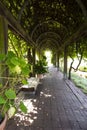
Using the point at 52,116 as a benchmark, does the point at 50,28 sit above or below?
above

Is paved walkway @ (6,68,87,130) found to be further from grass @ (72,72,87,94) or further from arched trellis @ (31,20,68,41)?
arched trellis @ (31,20,68,41)

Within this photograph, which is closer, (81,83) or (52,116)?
(52,116)

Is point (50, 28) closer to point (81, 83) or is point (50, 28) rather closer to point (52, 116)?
point (81, 83)

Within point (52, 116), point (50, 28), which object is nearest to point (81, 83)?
point (50, 28)

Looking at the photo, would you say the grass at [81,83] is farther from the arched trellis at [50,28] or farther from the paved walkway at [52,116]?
the arched trellis at [50,28]

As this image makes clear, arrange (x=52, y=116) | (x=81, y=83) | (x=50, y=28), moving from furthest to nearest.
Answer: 1. (x=50, y=28)
2. (x=81, y=83)
3. (x=52, y=116)

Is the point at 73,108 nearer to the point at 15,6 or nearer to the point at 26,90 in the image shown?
the point at 26,90

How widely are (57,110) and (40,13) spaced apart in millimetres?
5081

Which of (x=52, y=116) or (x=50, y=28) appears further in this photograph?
(x=50, y=28)

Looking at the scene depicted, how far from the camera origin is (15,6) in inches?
257

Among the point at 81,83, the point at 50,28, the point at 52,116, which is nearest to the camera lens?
the point at 52,116

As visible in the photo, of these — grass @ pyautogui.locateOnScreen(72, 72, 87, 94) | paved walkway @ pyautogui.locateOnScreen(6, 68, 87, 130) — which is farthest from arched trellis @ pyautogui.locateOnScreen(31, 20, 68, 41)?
paved walkway @ pyautogui.locateOnScreen(6, 68, 87, 130)

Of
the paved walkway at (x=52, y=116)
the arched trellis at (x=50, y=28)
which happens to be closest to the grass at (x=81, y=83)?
the paved walkway at (x=52, y=116)

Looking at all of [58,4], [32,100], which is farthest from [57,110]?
[58,4]
